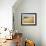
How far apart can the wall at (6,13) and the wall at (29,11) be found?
1051 millimetres

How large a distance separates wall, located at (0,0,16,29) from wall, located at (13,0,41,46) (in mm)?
1051

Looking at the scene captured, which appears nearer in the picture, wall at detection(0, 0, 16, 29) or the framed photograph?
wall at detection(0, 0, 16, 29)

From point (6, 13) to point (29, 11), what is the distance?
4.64ft

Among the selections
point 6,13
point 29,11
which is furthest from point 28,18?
point 6,13

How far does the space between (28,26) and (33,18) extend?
0.43 metres

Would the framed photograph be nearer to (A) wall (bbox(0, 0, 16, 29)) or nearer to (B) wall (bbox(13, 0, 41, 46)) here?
(B) wall (bbox(13, 0, 41, 46))

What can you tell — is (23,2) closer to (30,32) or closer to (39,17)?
(39,17)

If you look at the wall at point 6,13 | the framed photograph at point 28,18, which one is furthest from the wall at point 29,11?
the wall at point 6,13

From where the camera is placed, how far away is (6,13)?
441cm

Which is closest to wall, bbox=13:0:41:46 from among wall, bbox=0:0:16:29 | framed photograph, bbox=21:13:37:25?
framed photograph, bbox=21:13:37:25

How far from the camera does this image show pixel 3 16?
14.6 ft

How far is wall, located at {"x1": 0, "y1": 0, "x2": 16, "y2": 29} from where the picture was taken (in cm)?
436

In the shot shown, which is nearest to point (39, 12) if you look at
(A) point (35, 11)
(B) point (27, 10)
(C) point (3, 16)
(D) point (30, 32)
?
(A) point (35, 11)

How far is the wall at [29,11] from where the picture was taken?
216 inches
